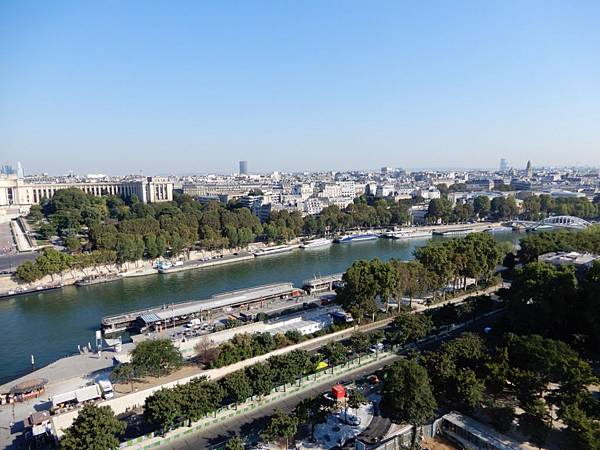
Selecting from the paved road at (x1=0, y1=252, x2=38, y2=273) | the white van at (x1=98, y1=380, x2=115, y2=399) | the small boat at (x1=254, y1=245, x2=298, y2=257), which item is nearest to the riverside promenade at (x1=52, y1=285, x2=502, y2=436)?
the white van at (x1=98, y1=380, x2=115, y2=399)

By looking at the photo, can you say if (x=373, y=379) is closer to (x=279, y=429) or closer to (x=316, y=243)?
(x=279, y=429)

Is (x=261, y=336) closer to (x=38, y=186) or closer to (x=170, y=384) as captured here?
(x=170, y=384)

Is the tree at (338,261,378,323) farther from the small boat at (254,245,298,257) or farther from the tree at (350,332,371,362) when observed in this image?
the small boat at (254,245,298,257)

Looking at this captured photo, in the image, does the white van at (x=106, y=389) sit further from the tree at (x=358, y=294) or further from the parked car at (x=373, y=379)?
the tree at (x=358, y=294)

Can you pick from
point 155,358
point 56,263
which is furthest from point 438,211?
point 155,358

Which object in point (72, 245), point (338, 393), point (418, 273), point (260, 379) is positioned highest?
point (72, 245)

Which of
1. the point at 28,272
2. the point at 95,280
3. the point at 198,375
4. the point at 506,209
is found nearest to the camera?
the point at 198,375

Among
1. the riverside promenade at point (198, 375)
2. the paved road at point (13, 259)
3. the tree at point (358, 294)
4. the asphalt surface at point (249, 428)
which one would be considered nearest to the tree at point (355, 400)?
the asphalt surface at point (249, 428)

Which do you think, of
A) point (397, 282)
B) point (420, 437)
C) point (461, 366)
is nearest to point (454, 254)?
point (397, 282)
